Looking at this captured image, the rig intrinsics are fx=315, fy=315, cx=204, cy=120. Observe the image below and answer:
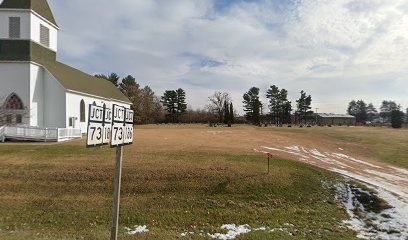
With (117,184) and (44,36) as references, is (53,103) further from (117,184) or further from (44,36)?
(117,184)

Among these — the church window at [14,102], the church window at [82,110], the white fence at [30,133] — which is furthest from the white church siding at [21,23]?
the white fence at [30,133]

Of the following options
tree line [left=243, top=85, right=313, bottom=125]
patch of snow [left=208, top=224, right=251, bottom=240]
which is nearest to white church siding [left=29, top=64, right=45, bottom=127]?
patch of snow [left=208, top=224, right=251, bottom=240]

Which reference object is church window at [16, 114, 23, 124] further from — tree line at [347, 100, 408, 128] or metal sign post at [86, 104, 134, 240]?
tree line at [347, 100, 408, 128]

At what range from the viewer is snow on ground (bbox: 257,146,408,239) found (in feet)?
32.6

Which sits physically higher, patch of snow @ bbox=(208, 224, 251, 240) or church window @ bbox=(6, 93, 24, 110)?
church window @ bbox=(6, 93, 24, 110)

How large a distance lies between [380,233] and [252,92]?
3699 inches

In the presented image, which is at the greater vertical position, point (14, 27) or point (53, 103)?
point (14, 27)

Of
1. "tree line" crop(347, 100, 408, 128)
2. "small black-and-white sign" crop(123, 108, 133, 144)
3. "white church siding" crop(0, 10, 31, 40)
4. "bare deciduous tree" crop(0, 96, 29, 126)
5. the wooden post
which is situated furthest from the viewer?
"tree line" crop(347, 100, 408, 128)

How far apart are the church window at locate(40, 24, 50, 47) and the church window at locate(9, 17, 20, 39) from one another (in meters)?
2.14

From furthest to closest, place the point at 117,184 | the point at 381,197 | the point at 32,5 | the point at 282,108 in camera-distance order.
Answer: the point at 282,108 → the point at 32,5 → the point at 381,197 → the point at 117,184

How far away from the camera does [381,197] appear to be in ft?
45.0

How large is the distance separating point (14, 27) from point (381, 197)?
31.0 metres

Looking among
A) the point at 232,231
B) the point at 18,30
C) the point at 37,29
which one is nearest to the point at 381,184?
the point at 232,231

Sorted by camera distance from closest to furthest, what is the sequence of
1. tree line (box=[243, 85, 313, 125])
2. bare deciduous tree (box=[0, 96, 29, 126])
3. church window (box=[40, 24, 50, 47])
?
bare deciduous tree (box=[0, 96, 29, 126]), church window (box=[40, 24, 50, 47]), tree line (box=[243, 85, 313, 125])
